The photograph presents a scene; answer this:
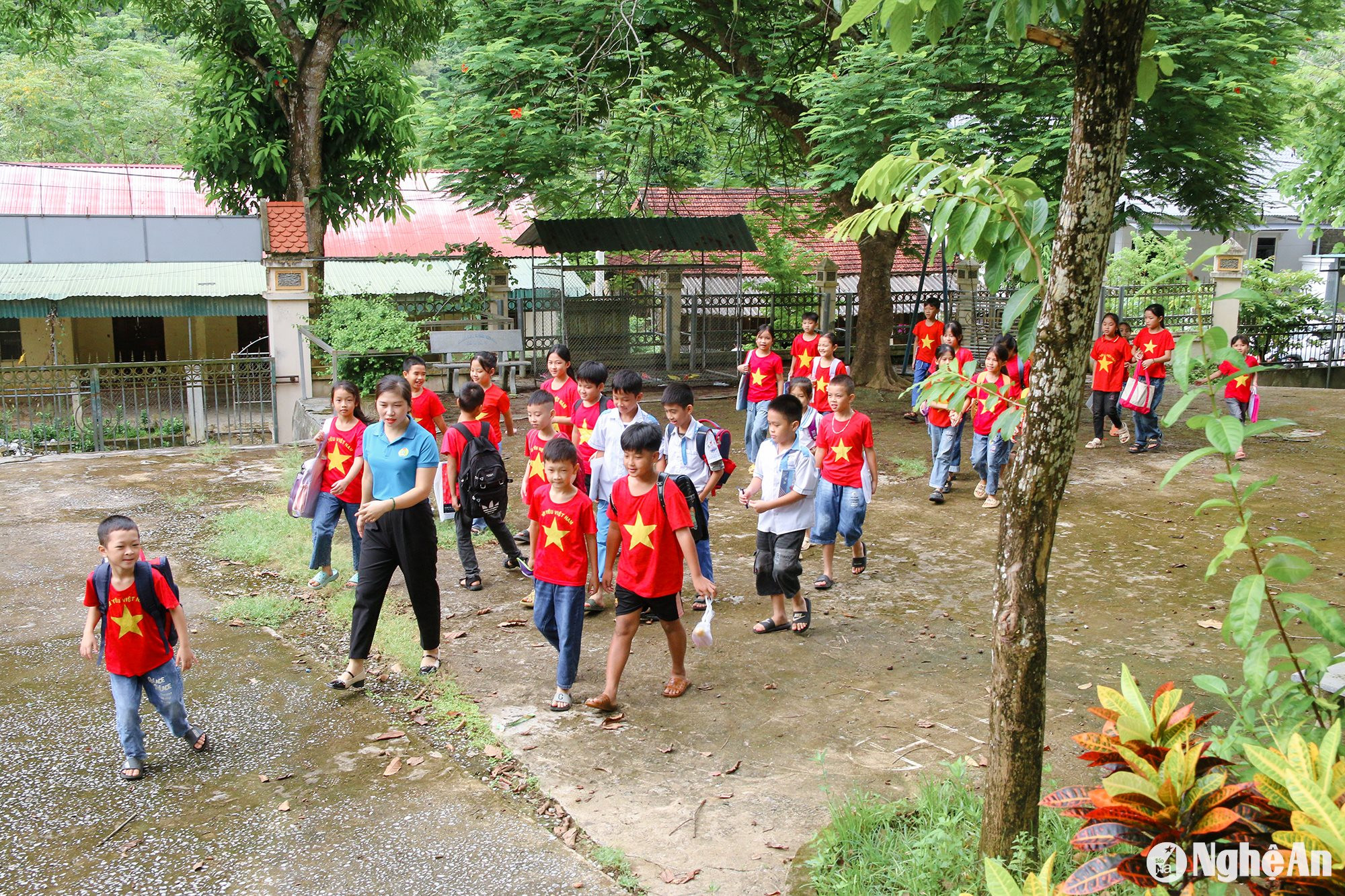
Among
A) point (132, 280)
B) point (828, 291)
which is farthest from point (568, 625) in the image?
point (132, 280)

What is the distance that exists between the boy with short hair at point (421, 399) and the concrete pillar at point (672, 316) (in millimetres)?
11767

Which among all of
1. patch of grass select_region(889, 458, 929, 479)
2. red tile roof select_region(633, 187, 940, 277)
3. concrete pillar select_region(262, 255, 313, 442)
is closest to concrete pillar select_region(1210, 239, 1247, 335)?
red tile roof select_region(633, 187, 940, 277)

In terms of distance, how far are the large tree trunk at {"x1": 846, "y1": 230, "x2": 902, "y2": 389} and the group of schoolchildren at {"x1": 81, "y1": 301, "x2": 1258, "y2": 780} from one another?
7452 millimetres

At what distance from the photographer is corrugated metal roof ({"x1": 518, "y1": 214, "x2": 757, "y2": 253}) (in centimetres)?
1767

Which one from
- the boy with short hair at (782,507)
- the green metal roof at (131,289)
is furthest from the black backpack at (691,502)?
the green metal roof at (131,289)

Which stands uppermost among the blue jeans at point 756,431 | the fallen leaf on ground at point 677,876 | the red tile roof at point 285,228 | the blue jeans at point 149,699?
the red tile roof at point 285,228

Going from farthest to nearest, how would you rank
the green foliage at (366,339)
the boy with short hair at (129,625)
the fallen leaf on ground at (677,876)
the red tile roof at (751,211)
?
the red tile roof at (751,211), the green foliage at (366,339), the boy with short hair at (129,625), the fallen leaf on ground at (677,876)

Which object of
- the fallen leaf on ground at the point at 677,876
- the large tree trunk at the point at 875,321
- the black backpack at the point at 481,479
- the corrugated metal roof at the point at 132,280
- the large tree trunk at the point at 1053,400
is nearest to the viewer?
the large tree trunk at the point at 1053,400

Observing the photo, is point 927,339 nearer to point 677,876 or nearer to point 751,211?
point 677,876

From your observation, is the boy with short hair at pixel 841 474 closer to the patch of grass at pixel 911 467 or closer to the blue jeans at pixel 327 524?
the blue jeans at pixel 327 524

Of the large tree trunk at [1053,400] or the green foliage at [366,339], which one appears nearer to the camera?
the large tree trunk at [1053,400]

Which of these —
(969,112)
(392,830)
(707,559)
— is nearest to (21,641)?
(392,830)

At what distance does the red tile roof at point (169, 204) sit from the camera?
24.1 metres

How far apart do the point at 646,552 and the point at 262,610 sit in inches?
125
